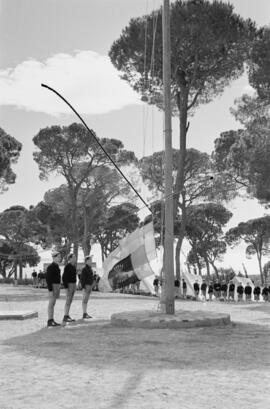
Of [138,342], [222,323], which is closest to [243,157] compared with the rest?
[222,323]

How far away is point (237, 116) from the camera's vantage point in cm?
2617

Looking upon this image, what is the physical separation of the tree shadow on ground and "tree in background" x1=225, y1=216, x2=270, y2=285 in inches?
1580

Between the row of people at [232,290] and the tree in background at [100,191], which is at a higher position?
the tree in background at [100,191]

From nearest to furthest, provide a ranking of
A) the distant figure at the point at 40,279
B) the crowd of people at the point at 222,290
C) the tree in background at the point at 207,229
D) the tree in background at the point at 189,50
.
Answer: the tree in background at the point at 189,50 → the crowd of people at the point at 222,290 → the distant figure at the point at 40,279 → the tree in background at the point at 207,229

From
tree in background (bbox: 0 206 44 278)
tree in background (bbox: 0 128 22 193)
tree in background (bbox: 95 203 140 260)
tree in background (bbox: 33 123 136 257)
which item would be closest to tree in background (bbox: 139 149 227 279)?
tree in background (bbox: 33 123 136 257)

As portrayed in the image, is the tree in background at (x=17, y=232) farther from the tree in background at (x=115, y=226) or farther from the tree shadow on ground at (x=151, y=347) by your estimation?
the tree shadow on ground at (x=151, y=347)

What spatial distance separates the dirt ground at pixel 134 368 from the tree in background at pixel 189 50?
1528 centimetres

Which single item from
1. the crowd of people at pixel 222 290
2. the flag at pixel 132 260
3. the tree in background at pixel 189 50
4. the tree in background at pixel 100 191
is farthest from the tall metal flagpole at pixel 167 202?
the tree in background at pixel 100 191

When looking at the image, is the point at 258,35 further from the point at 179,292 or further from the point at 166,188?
the point at 166,188

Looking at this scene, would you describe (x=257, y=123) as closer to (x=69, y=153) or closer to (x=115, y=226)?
(x=69, y=153)

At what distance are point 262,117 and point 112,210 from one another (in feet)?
83.6

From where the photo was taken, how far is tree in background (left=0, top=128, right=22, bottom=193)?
3162cm

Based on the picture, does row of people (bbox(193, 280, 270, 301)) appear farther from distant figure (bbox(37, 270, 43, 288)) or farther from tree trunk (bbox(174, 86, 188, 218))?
distant figure (bbox(37, 270, 43, 288))

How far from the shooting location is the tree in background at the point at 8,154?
31625 mm
